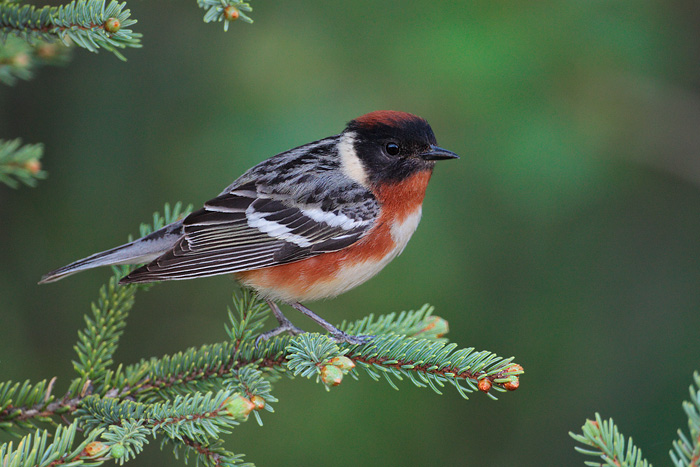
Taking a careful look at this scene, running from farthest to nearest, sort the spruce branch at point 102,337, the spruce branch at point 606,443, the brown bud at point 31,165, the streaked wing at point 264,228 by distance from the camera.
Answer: the streaked wing at point 264,228
the brown bud at point 31,165
the spruce branch at point 102,337
the spruce branch at point 606,443

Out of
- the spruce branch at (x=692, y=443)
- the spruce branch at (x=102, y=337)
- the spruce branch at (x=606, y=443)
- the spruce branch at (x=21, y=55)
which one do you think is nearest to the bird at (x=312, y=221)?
the spruce branch at (x=102, y=337)

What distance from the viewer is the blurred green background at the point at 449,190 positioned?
435 cm

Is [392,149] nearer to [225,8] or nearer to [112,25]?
[225,8]

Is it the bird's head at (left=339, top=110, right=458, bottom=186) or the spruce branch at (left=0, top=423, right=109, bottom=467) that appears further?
the bird's head at (left=339, top=110, right=458, bottom=186)

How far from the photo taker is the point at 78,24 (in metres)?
2.45

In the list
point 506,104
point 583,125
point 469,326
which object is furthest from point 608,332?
point 506,104

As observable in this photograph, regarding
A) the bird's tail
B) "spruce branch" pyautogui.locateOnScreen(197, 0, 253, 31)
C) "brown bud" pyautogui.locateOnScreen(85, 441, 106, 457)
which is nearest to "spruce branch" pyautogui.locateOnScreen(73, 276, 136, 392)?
the bird's tail

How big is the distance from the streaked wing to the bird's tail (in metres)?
0.10

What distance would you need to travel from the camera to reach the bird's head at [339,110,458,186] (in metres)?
3.77

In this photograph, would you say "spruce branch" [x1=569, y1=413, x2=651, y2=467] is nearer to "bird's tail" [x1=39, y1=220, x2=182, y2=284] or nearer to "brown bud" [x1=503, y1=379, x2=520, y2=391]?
"brown bud" [x1=503, y1=379, x2=520, y2=391]

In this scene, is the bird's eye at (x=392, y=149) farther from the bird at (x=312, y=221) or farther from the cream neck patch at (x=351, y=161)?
the cream neck patch at (x=351, y=161)

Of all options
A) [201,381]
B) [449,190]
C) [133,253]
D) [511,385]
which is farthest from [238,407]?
[449,190]

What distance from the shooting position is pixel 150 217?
525cm

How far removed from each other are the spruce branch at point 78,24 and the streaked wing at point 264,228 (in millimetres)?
1206
